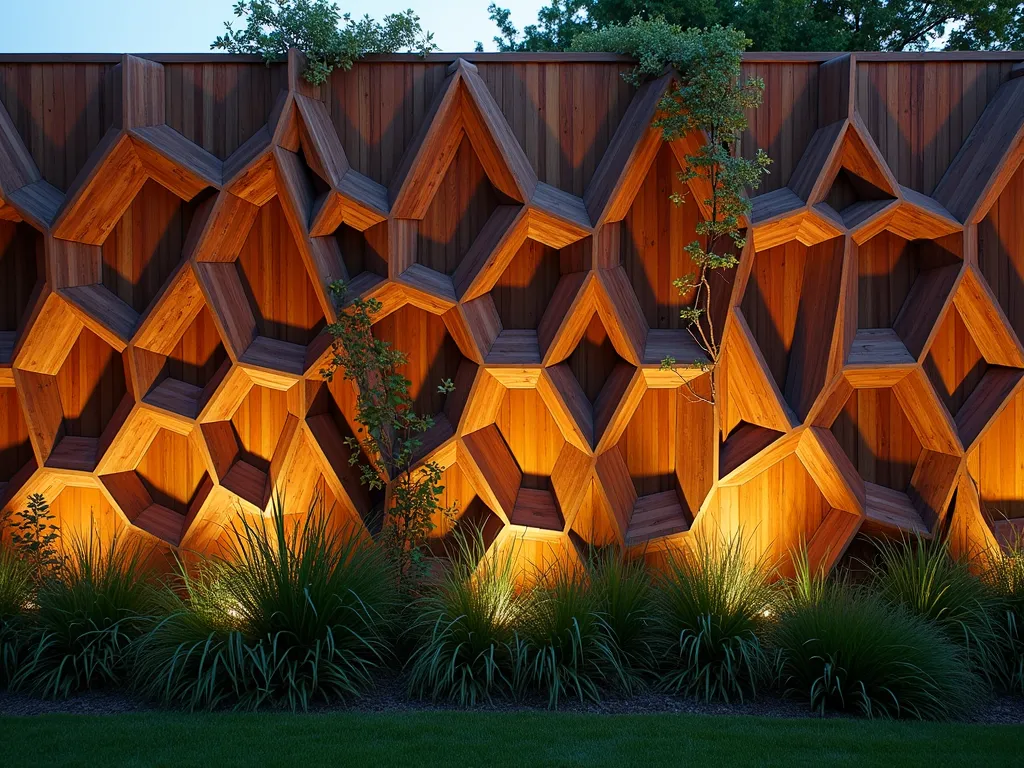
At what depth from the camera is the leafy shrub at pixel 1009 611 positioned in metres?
4.36

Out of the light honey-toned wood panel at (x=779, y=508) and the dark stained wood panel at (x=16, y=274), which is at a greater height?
the dark stained wood panel at (x=16, y=274)

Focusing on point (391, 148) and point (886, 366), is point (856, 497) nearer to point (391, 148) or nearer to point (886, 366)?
point (886, 366)

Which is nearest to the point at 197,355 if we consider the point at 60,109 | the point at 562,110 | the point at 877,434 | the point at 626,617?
the point at 60,109

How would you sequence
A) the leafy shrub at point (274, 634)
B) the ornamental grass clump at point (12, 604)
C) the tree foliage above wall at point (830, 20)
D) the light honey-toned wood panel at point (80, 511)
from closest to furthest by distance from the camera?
the leafy shrub at point (274, 634), the ornamental grass clump at point (12, 604), the light honey-toned wood panel at point (80, 511), the tree foliage above wall at point (830, 20)

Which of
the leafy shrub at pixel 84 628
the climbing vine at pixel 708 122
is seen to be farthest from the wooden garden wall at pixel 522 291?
the leafy shrub at pixel 84 628

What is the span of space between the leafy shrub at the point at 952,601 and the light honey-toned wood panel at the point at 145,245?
4.94 m

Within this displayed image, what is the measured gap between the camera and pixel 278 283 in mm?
5473

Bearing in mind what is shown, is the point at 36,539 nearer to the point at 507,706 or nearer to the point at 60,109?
the point at 60,109

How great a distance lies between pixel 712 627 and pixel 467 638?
50.2 inches

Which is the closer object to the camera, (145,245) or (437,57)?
(437,57)

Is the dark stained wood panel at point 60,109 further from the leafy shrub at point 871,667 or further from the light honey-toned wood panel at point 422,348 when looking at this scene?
the leafy shrub at point 871,667

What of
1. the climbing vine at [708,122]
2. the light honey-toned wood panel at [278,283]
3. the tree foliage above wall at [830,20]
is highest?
the tree foliage above wall at [830,20]

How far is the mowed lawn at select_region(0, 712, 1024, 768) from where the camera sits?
128 inches

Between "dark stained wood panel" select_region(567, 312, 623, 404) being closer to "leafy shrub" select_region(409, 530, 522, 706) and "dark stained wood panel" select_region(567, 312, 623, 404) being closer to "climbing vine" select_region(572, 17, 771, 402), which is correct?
"climbing vine" select_region(572, 17, 771, 402)
